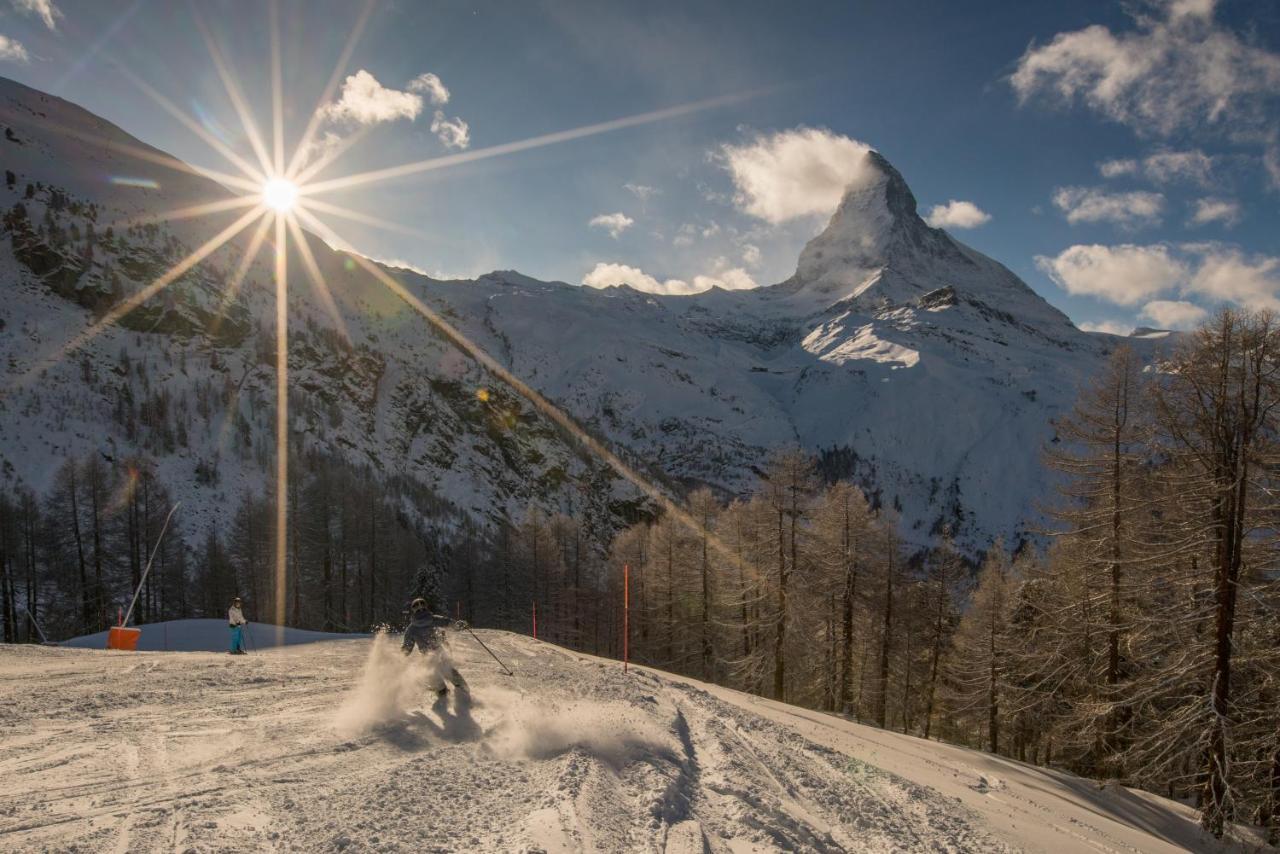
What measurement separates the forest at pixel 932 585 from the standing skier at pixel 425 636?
14501 millimetres

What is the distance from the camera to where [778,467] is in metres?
27.3

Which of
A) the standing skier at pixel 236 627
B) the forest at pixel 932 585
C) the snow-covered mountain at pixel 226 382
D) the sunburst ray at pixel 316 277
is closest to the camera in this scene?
the forest at pixel 932 585

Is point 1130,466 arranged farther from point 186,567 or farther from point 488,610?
point 186,567

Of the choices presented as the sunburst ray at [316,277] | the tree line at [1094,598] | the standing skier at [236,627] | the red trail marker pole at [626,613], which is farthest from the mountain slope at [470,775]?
the sunburst ray at [316,277]

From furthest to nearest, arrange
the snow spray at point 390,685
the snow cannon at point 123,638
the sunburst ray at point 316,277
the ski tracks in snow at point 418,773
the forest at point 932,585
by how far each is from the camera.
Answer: the sunburst ray at point 316,277 → the snow cannon at point 123,638 → the forest at point 932,585 → the snow spray at point 390,685 → the ski tracks in snow at point 418,773

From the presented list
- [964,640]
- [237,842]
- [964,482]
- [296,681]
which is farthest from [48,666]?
[964,482]

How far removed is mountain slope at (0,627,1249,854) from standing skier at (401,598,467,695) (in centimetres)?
33

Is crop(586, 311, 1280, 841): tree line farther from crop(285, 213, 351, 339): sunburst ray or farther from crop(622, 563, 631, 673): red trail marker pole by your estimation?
crop(285, 213, 351, 339): sunburst ray

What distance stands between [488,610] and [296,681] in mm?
40408

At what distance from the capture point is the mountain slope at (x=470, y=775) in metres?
5.79

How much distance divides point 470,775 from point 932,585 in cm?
2935

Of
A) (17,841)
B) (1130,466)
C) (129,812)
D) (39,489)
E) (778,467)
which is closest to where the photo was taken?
(17,841)

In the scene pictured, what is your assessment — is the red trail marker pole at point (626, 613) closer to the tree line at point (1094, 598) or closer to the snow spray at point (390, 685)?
the snow spray at point (390, 685)

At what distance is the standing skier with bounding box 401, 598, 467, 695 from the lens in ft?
37.1
